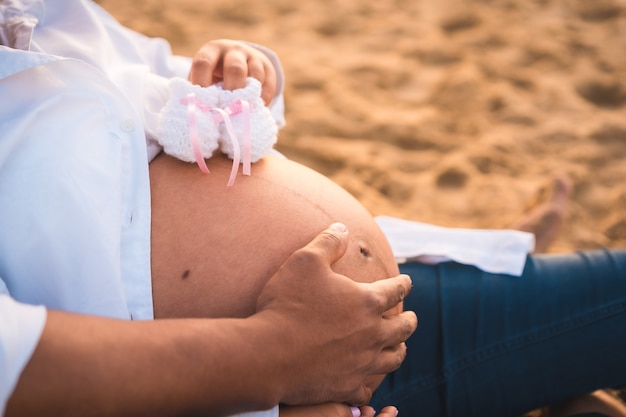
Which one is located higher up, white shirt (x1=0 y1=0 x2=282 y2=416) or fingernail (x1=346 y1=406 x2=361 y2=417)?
white shirt (x1=0 y1=0 x2=282 y2=416)

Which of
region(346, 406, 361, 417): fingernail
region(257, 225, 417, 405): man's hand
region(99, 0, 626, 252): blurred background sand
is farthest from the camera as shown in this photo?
region(99, 0, 626, 252): blurred background sand

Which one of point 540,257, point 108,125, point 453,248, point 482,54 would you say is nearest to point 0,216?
point 108,125

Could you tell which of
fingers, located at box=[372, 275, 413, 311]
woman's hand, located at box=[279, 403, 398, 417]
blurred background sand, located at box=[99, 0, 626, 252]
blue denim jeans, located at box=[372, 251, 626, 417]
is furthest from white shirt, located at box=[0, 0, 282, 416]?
blurred background sand, located at box=[99, 0, 626, 252]

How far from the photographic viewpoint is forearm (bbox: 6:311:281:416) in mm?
697

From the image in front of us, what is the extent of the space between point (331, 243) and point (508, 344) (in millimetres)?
526

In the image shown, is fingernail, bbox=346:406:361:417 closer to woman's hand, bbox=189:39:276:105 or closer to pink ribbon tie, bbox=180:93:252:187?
pink ribbon tie, bbox=180:93:252:187

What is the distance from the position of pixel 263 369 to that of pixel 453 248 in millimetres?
698

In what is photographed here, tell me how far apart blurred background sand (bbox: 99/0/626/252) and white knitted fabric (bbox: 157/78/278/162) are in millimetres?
1088

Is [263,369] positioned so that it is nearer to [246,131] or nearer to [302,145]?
[246,131]

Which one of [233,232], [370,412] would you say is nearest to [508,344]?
[370,412]

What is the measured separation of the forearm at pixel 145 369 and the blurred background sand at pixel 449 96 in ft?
4.57

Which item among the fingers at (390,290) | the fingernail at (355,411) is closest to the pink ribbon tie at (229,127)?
the fingers at (390,290)

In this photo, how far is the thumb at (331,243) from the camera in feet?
3.13

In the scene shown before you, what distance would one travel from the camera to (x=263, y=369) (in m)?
0.82
